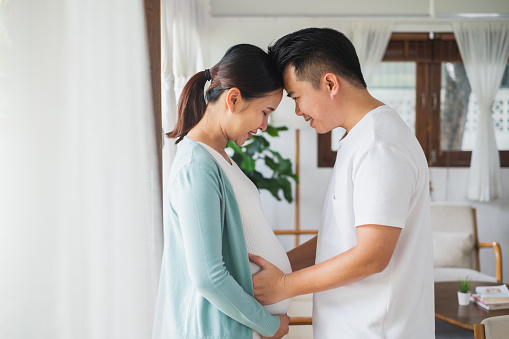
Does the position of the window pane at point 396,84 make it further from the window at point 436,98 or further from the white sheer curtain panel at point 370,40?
the white sheer curtain panel at point 370,40

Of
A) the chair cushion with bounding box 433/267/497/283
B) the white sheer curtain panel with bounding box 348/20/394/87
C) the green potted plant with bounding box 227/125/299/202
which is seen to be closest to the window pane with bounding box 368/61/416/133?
the white sheer curtain panel with bounding box 348/20/394/87

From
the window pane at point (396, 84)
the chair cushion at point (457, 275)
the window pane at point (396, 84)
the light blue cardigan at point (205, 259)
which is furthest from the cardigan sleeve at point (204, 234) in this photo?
the window pane at point (396, 84)

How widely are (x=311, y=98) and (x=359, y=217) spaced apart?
0.36 m

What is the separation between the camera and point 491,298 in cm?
311


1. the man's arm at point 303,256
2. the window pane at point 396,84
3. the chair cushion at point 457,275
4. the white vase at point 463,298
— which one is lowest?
the chair cushion at point 457,275

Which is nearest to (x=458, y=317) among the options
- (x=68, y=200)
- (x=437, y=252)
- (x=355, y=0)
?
(x=437, y=252)

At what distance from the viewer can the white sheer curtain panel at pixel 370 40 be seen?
16.3 feet

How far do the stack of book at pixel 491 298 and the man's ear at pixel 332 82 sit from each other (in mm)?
2318

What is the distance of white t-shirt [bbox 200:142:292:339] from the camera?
129 cm

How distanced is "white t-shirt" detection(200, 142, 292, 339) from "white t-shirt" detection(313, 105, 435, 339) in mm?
132

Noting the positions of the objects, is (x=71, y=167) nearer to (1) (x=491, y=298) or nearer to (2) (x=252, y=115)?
(2) (x=252, y=115)

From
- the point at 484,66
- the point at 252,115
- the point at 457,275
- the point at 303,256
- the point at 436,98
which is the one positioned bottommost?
the point at 457,275

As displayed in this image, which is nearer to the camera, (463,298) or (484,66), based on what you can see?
(463,298)

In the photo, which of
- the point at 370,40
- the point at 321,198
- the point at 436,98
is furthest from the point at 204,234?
the point at 436,98
